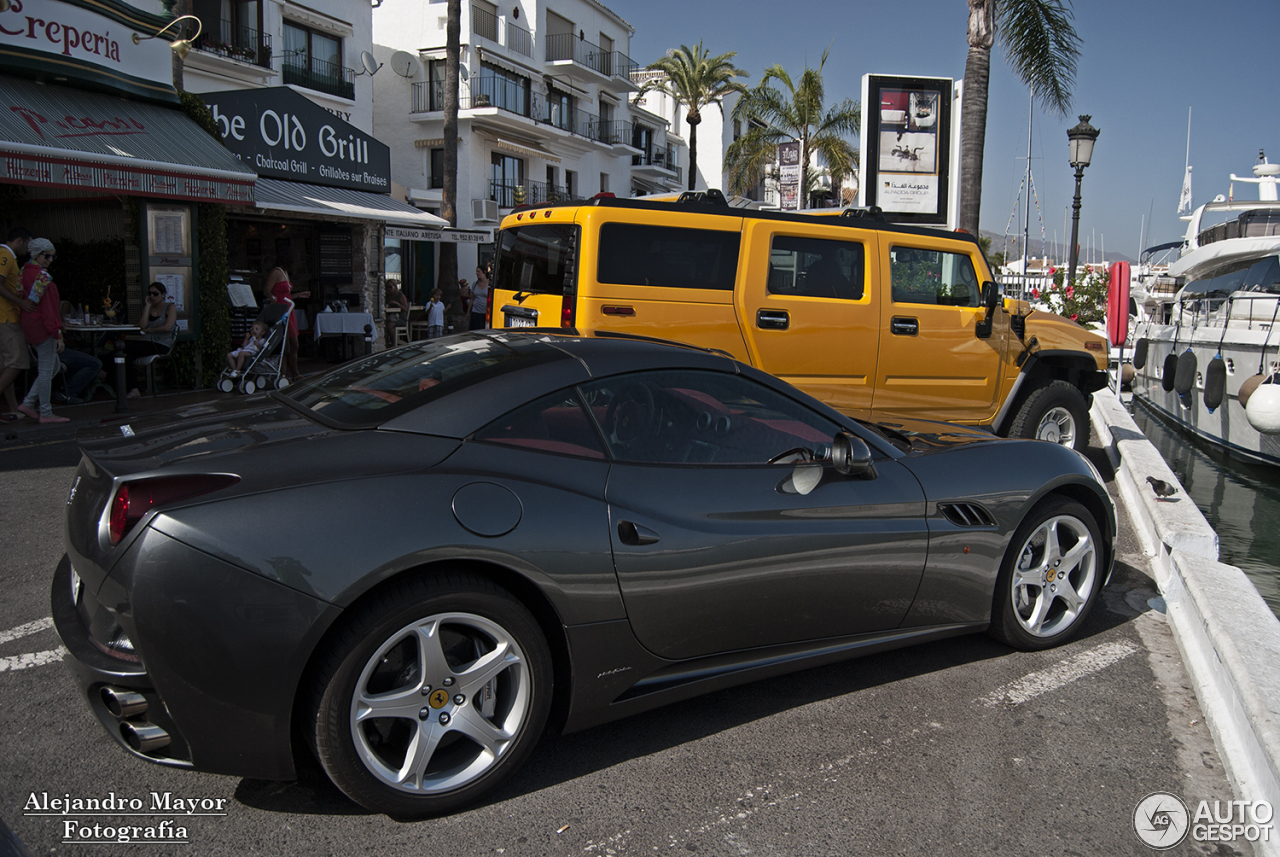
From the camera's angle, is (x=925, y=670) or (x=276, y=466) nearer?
(x=276, y=466)

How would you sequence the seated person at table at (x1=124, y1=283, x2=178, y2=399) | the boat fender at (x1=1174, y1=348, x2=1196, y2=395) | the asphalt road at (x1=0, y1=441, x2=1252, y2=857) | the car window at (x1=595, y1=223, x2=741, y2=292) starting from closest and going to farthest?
the asphalt road at (x1=0, y1=441, x2=1252, y2=857)
the car window at (x1=595, y1=223, x2=741, y2=292)
the seated person at table at (x1=124, y1=283, x2=178, y2=399)
the boat fender at (x1=1174, y1=348, x2=1196, y2=395)

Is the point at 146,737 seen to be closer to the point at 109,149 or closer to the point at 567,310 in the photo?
the point at 567,310

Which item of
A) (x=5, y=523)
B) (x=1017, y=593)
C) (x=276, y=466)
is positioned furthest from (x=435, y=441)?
→ (x=5, y=523)

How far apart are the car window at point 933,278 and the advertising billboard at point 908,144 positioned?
10.3 m

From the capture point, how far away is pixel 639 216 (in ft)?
20.4

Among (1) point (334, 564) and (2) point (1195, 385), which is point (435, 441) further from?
(2) point (1195, 385)

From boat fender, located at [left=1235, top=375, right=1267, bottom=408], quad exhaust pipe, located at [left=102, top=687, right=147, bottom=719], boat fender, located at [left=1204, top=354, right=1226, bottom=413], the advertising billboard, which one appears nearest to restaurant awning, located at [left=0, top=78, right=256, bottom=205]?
quad exhaust pipe, located at [left=102, top=687, right=147, bottom=719]

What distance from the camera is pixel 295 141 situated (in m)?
15.9

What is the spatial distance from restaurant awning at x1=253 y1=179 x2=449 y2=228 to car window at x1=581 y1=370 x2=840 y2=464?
39.7 feet

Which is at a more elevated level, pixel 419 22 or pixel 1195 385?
pixel 419 22

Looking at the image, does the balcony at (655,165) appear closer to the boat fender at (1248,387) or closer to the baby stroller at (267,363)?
the baby stroller at (267,363)

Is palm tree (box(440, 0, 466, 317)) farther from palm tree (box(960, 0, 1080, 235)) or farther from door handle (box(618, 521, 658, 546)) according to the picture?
door handle (box(618, 521, 658, 546))

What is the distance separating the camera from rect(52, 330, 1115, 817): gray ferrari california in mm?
2346

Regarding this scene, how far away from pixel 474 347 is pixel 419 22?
35.2 m
